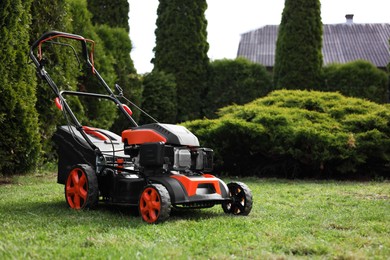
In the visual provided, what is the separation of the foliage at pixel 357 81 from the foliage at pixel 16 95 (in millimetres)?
9715

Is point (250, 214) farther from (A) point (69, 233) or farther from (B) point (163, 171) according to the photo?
(A) point (69, 233)

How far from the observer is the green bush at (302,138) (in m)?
9.02

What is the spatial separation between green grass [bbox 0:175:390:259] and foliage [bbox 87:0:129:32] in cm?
1042

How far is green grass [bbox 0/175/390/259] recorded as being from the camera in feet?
10.5

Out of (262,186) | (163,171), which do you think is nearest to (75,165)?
(163,171)

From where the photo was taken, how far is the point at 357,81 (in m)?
15.4

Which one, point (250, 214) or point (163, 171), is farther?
point (250, 214)

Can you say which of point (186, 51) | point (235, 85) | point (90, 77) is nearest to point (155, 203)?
point (90, 77)

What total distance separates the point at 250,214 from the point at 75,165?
5.86ft

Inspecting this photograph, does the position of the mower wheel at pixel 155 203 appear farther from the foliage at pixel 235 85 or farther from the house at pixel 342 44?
the house at pixel 342 44

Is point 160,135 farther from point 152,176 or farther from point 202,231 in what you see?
point 202,231

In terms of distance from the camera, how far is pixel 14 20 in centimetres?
784

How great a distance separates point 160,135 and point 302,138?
4.93 metres

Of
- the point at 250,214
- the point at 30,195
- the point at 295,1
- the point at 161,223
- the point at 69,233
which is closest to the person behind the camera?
the point at 69,233
